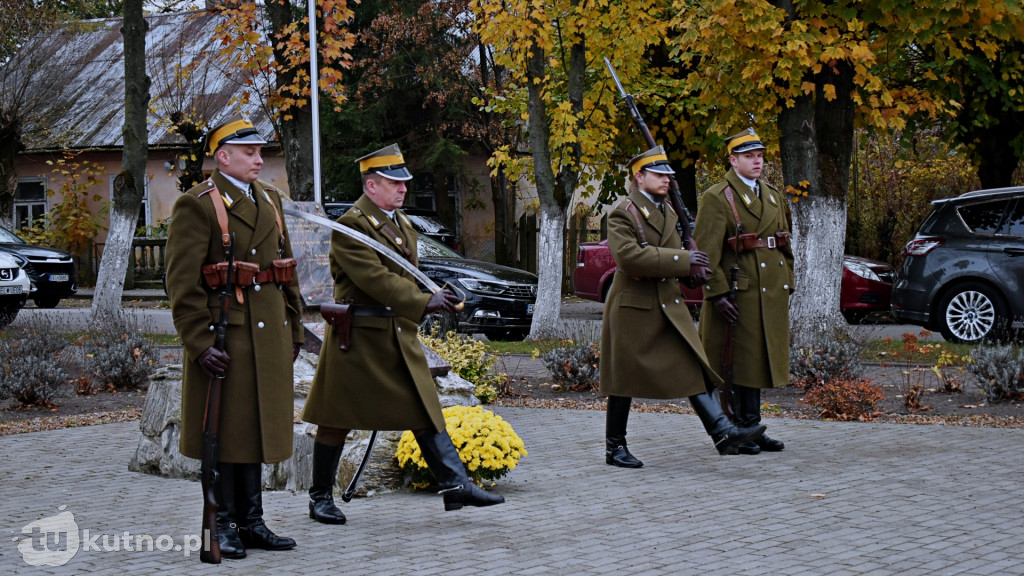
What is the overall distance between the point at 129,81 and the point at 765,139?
880 centimetres

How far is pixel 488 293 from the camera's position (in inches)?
675

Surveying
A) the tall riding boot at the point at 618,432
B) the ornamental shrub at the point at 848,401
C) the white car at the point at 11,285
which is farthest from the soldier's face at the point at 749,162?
the white car at the point at 11,285

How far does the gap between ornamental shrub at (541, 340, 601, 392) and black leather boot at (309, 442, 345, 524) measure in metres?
5.84

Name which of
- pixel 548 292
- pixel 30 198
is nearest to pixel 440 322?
pixel 548 292

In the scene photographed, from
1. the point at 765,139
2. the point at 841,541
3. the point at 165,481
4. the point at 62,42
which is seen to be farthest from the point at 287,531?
the point at 62,42

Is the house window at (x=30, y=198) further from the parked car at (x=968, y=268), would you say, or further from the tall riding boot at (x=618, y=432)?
the tall riding boot at (x=618, y=432)

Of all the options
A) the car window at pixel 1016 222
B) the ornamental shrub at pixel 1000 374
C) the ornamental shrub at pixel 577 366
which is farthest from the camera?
the car window at pixel 1016 222

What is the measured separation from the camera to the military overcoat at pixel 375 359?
642 centimetres

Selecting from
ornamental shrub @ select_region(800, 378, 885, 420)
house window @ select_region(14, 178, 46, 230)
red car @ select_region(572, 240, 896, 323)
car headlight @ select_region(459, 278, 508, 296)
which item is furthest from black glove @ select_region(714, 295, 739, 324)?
house window @ select_region(14, 178, 46, 230)

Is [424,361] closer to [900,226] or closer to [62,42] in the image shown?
[900,226]

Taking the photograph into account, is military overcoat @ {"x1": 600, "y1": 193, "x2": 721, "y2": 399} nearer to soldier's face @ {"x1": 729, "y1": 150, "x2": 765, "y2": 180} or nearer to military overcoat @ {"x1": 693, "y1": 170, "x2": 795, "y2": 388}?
military overcoat @ {"x1": 693, "y1": 170, "x2": 795, "y2": 388}

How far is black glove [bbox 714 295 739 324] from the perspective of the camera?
27.7 feet

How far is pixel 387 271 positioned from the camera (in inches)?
253

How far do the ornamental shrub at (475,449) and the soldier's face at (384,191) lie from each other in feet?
4.37
